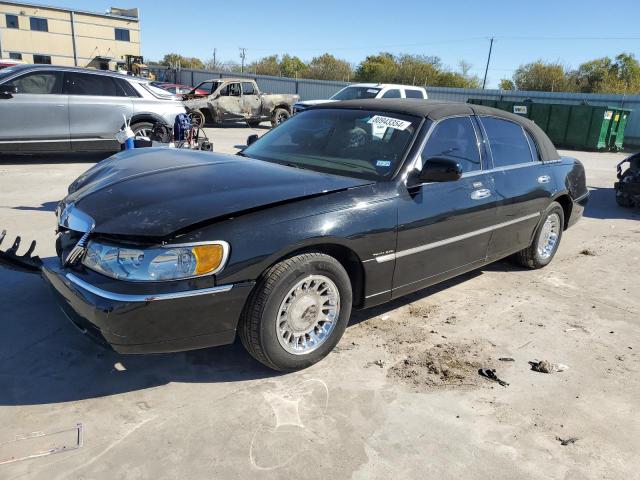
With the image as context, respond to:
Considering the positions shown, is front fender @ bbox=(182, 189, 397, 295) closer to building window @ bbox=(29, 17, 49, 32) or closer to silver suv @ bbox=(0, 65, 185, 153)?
silver suv @ bbox=(0, 65, 185, 153)

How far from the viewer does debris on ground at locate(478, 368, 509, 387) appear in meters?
3.23

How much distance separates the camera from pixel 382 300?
3.55 metres

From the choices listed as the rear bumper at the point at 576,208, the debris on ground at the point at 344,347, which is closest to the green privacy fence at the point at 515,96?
the rear bumper at the point at 576,208

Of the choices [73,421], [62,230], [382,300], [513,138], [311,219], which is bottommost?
[73,421]

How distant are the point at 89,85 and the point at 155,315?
8.31m

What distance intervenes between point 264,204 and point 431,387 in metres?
1.51

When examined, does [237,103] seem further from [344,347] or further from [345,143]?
[344,347]

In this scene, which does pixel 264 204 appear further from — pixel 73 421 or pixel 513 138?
pixel 513 138

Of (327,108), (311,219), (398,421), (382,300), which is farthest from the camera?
(327,108)

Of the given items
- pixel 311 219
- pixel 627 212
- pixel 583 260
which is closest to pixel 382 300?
pixel 311 219

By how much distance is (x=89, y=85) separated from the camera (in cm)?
944

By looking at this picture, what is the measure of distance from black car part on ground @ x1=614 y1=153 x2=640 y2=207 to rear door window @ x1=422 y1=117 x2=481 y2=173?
6.01 m

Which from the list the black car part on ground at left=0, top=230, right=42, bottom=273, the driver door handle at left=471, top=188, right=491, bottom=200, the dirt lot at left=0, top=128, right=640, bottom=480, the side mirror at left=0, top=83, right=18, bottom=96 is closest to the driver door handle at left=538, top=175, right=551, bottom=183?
the driver door handle at left=471, top=188, right=491, bottom=200

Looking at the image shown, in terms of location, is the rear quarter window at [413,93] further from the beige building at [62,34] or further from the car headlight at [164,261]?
the beige building at [62,34]
